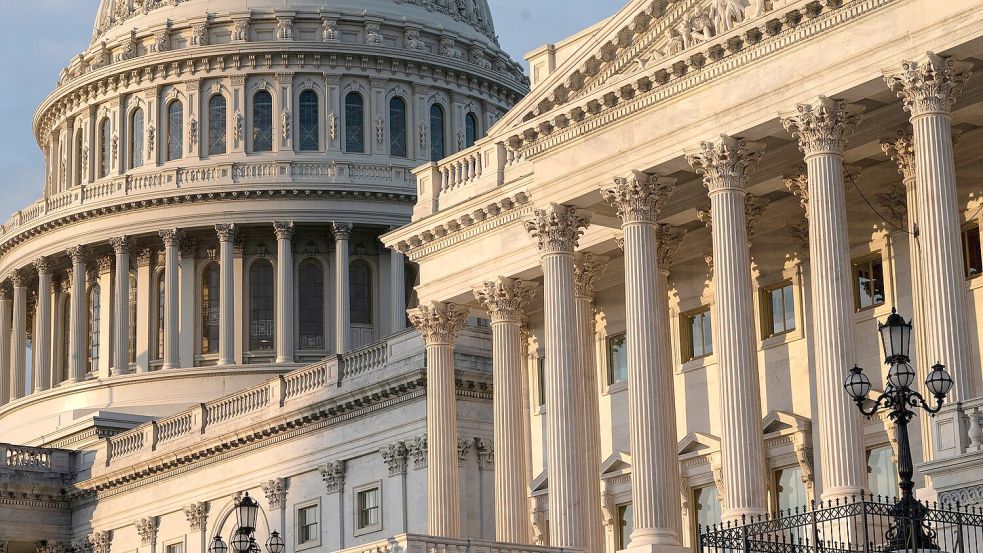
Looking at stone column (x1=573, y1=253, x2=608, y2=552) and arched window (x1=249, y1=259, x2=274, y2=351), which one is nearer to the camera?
stone column (x1=573, y1=253, x2=608, y2=552)

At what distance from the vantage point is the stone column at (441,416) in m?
53.1

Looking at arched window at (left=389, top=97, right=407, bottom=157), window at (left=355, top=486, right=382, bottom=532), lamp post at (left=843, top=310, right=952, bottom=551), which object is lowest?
lamp post at (left=843, top=310, right=952, bottom=551)

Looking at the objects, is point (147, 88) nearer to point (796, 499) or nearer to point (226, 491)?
point (226, 491)

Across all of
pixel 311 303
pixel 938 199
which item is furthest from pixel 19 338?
pixel 938 199

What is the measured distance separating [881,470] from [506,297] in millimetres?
11732

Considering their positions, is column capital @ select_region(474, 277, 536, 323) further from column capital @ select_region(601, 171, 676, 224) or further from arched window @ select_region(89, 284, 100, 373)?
arched window @ select_region(89, 284, 100, 373)

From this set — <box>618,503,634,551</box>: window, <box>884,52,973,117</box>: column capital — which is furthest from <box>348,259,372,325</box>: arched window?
<box>884,52,973,117</box>: column capital

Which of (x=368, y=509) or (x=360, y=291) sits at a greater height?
(x=360, y=291)

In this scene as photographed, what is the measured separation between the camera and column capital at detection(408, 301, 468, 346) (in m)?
54.6

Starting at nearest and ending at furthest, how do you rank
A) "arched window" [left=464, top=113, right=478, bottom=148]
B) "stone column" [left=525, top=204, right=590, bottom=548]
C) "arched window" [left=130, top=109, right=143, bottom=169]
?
"stone column" [left=525, top=204, right=590, bottom=548] → "arched window" [left=130, top=109, right=143, bottom=169] → "arched window" [left=464, top=113, right=478, bottom=148]

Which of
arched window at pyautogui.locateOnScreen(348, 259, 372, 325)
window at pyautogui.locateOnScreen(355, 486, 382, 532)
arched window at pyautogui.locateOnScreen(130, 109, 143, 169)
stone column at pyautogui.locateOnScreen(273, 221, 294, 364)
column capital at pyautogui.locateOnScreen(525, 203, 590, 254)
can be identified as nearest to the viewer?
column capital at pyautogui.locateOnScreen(525, 203, 590, 254)

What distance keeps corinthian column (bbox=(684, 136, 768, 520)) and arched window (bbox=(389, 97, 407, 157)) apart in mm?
55338

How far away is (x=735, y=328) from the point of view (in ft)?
135

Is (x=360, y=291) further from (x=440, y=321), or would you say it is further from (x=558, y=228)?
(x=558, y=228)
